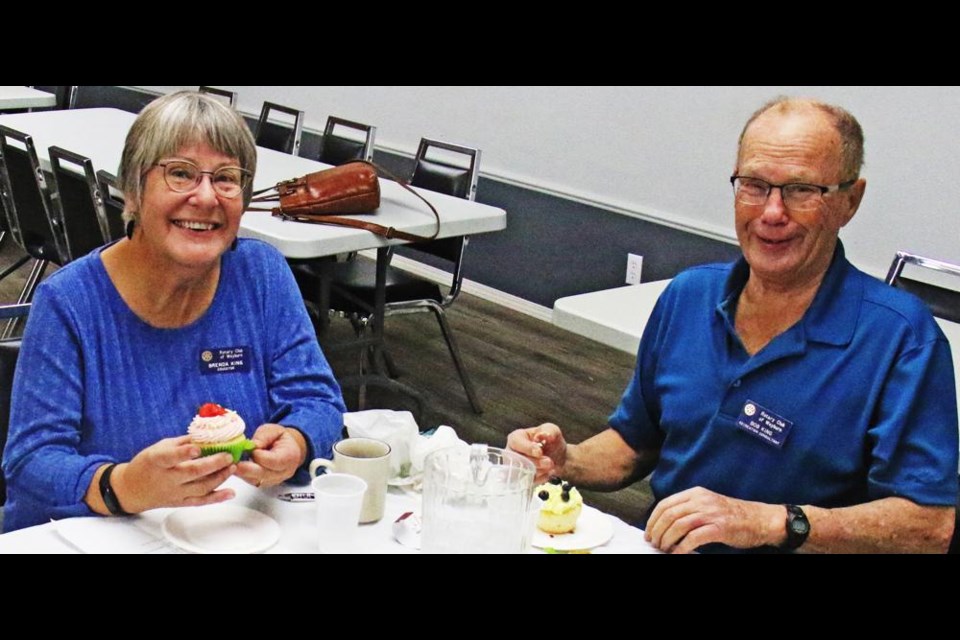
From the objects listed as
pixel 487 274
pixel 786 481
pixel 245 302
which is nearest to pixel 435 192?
pixel 487 274

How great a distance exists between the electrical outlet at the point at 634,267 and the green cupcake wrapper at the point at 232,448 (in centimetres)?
390

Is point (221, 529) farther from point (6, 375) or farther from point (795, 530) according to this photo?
point (795, 530)

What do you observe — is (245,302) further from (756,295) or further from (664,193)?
(664,193)

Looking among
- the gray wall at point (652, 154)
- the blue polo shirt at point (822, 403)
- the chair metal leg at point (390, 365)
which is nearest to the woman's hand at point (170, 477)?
the blue polo shirt at point (822, 403)

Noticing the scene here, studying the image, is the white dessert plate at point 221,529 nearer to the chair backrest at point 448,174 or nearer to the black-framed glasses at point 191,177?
the black-framed glasses at point 191,177

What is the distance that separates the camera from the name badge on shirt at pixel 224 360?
170 cm

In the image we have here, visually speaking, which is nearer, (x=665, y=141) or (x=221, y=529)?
(x=221, y=529)

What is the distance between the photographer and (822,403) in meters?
1.58

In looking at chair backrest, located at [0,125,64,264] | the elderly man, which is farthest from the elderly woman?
chair backrest, located at [0,125,64,264]

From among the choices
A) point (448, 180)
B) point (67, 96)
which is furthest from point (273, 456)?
point (67, 96)

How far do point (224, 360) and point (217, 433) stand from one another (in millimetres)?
333

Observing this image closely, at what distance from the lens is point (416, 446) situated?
160cm

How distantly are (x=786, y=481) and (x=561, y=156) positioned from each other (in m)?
3.99
